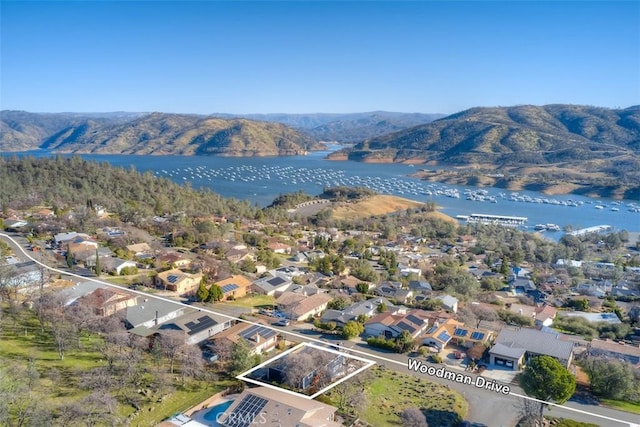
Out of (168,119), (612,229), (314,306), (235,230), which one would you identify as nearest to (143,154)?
(168,119)

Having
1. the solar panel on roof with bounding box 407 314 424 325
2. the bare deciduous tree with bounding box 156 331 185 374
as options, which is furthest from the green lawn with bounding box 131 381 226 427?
the solar panel on roof with bounding box 407 314 424 325

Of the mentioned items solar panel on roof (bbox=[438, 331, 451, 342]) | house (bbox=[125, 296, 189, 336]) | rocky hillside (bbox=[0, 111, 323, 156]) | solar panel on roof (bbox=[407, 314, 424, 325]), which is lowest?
solar panel on roof (bbox=[438, 331, 451, 342])

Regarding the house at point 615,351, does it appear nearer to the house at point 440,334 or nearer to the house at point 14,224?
the house at point 440,334

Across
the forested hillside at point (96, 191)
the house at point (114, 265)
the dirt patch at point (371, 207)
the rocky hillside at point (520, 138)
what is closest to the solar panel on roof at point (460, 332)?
the house at point (114, 265)

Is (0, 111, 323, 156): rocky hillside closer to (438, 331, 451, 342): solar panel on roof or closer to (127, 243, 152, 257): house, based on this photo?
(127, 243, 152, 257): house

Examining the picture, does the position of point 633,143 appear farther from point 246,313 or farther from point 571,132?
point 246,313

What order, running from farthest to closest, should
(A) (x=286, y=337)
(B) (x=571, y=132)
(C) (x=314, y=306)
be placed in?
(B) (x=571, y=132)
(C) (x=314, y=306)
(A) (x=286, y=337)
